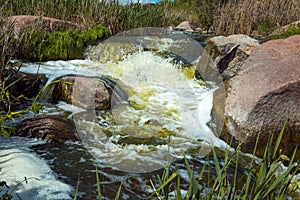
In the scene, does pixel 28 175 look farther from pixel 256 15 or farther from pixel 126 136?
pixel 256 15

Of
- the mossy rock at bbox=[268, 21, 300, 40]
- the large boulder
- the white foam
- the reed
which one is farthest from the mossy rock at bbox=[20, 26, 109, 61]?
the mossy rock at bbox=[268, 21, 300, 40]

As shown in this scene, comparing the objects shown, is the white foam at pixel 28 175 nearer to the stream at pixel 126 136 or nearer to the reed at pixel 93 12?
the stream at pixel 126 136

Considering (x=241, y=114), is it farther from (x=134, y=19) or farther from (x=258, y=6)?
(x=258, y=6)

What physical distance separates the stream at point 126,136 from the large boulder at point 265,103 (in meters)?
0.38

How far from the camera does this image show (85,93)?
5.06m

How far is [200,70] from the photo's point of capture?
759cm

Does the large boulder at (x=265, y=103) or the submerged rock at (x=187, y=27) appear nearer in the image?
the large boulder at (x=265, y=103)

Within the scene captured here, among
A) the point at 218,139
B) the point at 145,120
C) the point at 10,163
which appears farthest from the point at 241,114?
the point at 10,163

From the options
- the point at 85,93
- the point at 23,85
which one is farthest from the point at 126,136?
the point at 23,85

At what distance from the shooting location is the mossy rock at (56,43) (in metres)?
7.11

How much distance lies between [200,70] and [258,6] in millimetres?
5735

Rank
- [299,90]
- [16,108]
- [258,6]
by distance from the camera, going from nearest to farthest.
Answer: [299,90]
[16,108]
[258,6]

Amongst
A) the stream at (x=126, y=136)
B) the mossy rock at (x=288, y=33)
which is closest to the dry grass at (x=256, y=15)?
the mossy rock at (x=288, y=33)

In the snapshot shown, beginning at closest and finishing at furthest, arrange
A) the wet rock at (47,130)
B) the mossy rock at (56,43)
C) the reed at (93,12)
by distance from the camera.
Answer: the wet rock at (47,130) → the mossy rock at (56,43) → the reed at (93,12)
